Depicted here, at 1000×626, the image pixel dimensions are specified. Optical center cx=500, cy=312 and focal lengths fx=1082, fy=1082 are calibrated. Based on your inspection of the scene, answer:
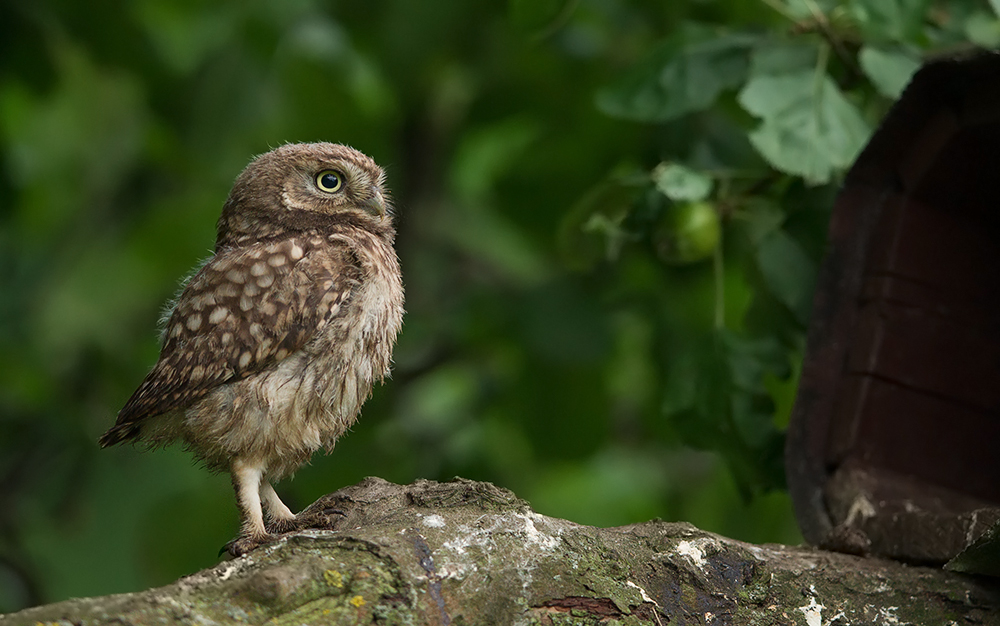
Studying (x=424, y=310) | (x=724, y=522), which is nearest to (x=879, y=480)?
(x=724, y=522)

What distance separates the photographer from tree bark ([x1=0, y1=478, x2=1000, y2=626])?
5.20 ft

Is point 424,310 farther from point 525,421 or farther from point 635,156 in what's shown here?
point 635,156

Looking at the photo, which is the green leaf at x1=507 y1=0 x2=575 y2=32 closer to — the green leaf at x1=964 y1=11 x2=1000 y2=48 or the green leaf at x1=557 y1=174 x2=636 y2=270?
the green leaf at x1=557 y1=174 x2=636 y2=270

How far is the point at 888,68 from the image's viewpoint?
2.80 metres

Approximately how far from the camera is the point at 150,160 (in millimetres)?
4664

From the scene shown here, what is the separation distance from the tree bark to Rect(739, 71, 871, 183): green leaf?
98 cm

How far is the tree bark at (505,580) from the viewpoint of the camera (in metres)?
1.58

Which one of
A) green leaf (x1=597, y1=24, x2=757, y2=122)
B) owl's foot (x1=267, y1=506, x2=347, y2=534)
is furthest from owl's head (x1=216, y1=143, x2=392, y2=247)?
green leaf (x1=597, y1=24, x2=757, y2=122)

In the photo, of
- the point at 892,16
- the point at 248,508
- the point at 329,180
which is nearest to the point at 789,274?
the point at 892,16

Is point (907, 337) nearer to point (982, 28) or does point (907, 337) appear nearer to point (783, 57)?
point (783, 57)

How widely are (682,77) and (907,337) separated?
0.90m

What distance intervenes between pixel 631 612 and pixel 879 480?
1100 mm

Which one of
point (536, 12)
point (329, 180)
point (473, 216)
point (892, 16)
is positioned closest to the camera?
point (329, 180)

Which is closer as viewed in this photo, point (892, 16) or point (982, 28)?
point (892, 16)
